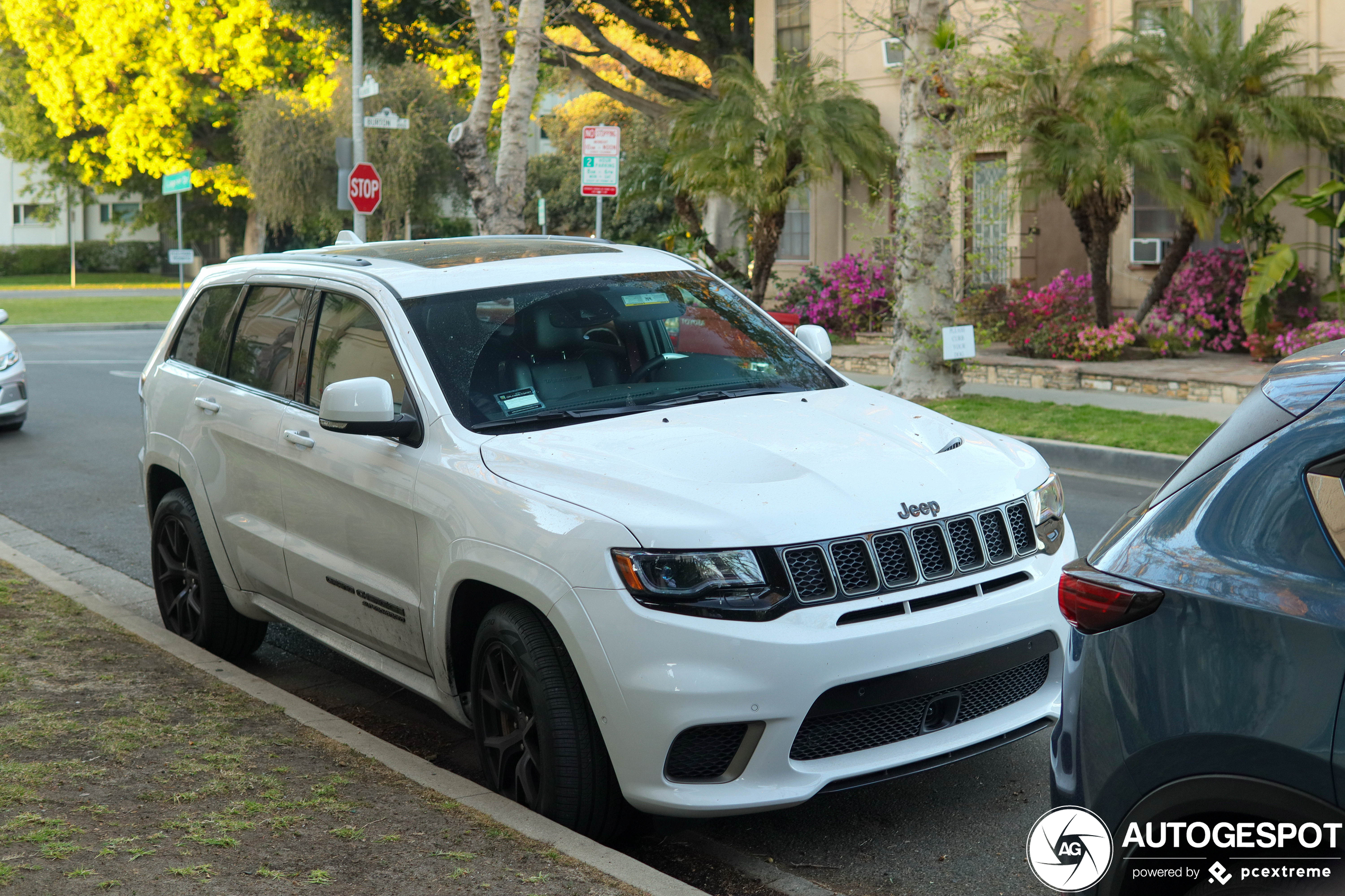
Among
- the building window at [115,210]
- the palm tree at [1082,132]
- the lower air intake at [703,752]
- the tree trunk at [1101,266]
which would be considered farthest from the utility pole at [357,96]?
the building window at [115,210]

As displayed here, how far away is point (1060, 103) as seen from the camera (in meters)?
17.1

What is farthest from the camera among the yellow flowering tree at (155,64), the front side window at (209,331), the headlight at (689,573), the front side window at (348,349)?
the yellow flowering tree at (155,64)

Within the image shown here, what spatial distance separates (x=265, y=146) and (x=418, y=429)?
41.3 metres

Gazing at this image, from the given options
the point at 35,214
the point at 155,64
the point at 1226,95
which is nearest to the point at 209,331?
the point at 1226,95

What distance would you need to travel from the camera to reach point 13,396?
13.5 meters

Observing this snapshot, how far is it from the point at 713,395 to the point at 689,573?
132cm

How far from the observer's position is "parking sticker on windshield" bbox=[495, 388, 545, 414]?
4.74 metres

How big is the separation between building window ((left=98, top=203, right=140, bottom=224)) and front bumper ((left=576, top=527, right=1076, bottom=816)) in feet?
205

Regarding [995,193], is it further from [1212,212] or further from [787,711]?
[787,711]

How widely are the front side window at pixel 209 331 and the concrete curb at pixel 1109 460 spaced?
6245 millimetres

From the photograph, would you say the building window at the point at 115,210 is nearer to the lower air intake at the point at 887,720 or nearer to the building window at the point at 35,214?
the building window at the point at 35,214

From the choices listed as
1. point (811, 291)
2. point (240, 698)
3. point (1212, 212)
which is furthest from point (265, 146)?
point (240, 698)

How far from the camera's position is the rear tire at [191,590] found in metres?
6.11

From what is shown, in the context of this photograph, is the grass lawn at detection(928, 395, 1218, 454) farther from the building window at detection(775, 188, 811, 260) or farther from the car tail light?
the building window at detection(775, 188, 811, 260)
